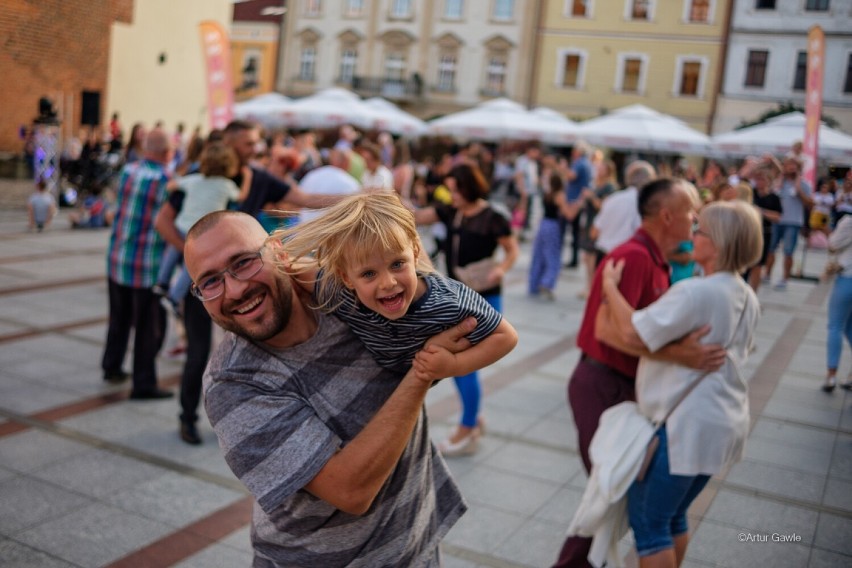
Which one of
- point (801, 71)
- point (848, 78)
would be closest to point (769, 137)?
point (801, 71)

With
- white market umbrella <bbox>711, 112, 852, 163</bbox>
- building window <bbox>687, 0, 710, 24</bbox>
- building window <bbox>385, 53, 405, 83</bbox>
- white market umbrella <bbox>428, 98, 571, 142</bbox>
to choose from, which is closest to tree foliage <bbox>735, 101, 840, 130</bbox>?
white market umbrella <bbox>711, 112, 852, 163</bbox>

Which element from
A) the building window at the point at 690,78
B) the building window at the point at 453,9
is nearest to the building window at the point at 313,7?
the building window at the point at 453,9

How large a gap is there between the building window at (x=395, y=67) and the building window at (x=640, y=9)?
13.6 m

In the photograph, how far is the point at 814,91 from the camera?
8.42 meters

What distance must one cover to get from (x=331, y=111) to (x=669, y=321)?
63.5ft

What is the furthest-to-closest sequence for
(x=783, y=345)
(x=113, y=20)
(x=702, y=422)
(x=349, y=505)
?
1. (x=113, y=20)
2. (x=783, y=345)
3. (x=702, y=422)
4. (x=349, y=505)

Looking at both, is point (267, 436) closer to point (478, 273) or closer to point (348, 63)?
point (478, 273)

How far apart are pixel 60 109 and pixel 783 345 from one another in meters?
14.3

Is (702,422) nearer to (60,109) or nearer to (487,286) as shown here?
(487,286)

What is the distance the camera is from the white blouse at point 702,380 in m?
2.84

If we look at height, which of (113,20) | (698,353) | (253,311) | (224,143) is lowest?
(698,353)

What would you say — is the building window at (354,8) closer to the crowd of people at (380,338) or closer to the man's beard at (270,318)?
the crowd of people at (380,338)

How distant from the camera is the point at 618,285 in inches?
Answer: 133

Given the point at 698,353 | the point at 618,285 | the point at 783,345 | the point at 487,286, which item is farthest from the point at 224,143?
Result: the point at 783,345
